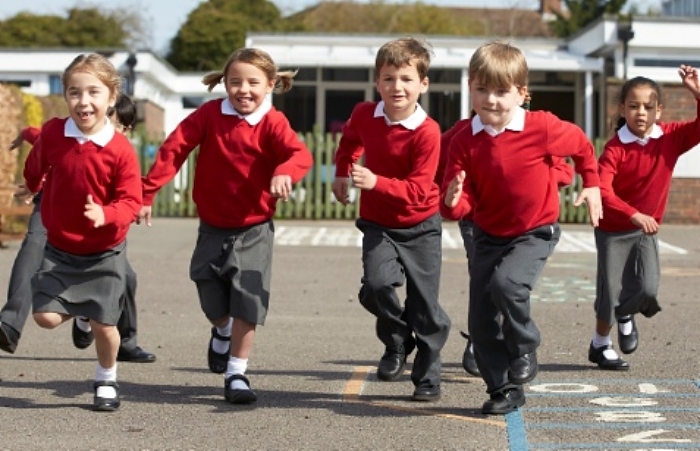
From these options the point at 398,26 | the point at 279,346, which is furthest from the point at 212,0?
the point at 279,346

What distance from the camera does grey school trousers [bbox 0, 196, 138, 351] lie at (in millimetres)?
9227

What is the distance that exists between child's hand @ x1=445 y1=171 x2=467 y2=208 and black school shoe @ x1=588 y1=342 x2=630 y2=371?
2.38 m

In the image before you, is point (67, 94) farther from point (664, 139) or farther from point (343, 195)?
point (664, 139)

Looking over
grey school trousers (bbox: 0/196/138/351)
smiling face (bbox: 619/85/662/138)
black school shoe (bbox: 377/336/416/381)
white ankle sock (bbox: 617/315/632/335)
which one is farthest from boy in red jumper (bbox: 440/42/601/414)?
grey school trousers (bbox: 0/196/138/351)

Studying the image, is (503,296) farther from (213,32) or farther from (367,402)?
(213,32)

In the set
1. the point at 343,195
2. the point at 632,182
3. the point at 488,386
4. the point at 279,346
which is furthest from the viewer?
the point at 279,346

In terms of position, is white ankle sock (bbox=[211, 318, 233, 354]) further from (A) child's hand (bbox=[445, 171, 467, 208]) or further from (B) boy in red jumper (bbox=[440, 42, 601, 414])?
(A) child's hand (bbox=[445, 171, 467, 208])

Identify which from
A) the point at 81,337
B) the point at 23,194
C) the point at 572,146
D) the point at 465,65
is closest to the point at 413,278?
the point at 572,146

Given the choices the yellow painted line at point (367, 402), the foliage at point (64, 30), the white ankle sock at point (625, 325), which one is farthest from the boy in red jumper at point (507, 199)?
the foliage at point (64, 30)

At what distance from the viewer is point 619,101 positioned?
9.64 meters

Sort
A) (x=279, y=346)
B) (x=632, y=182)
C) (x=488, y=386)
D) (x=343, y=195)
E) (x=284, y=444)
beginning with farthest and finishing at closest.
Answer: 1. (x=279, y=346)
2. (x=632, y=182)
3. (x=343, y=195)
4. (x=488, y=386)
5. (x=284, y=444)

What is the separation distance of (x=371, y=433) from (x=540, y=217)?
1.47 meters

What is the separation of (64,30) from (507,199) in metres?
62.5

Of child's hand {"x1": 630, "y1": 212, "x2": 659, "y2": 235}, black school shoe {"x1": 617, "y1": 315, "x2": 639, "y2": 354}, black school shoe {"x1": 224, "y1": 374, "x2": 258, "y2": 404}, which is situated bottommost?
black school shoe {"x1": 617, "y1": 315, "x2": 639, "y2": 354}
